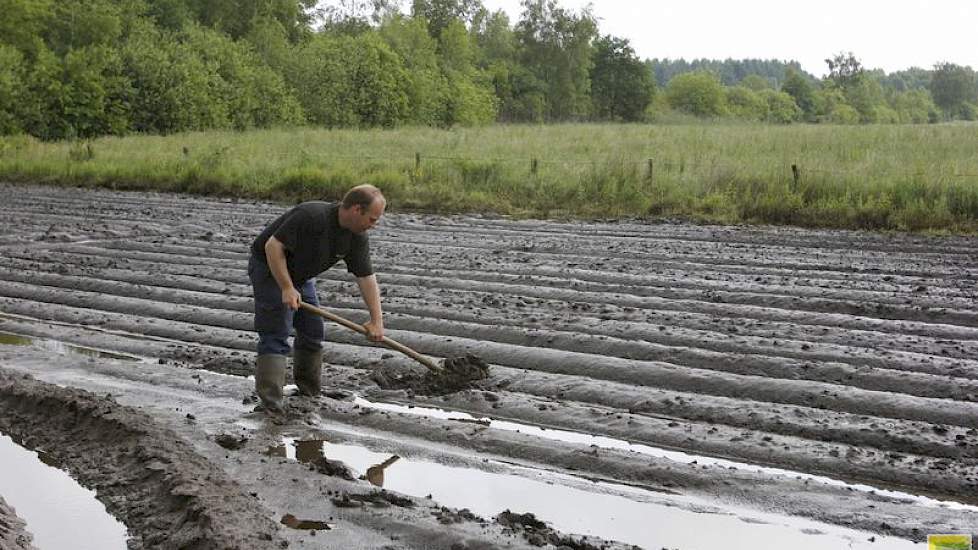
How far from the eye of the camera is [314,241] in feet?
20.6

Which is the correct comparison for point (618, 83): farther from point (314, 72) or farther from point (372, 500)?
point (372, 500)

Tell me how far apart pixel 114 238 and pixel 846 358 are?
10.8 m

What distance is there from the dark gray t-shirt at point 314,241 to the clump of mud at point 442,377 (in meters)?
1.02

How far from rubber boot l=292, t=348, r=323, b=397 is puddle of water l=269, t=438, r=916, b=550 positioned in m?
1.03

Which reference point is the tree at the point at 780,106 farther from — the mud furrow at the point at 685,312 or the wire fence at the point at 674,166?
the mud furrow at the point at 685,312

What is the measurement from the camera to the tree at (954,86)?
381 ft

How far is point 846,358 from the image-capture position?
24.9ft

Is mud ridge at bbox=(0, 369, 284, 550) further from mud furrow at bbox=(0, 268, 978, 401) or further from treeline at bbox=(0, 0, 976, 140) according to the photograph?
treeline at bbox=(0, 0, 976, 140)

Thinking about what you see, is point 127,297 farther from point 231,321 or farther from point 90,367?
point 90,367

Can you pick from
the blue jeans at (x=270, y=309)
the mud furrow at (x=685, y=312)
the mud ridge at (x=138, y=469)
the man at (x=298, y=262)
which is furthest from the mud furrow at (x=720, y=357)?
the mud ridge at (x=138, y=469)

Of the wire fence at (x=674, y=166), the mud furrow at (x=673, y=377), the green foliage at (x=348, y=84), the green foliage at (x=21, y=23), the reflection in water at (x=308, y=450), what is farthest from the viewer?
the green foliage at (x=348, y=84)

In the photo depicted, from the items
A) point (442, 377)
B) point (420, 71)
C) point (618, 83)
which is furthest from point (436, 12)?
point (442, 377)

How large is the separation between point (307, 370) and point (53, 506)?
1976 mm

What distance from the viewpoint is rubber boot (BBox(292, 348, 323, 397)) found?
6.86 metres
